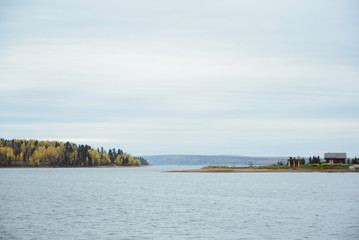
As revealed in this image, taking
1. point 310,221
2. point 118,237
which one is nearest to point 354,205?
point 310,221

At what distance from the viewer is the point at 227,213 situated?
2357 inches

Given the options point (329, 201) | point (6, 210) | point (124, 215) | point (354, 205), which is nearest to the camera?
point (124, 215)

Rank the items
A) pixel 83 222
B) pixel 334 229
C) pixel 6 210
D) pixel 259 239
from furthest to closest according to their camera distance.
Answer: pixel 6 210
pixel 83 222
pixel 334 229
pixel 259 239

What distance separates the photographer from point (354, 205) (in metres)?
67.8

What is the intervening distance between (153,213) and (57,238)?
2098cm

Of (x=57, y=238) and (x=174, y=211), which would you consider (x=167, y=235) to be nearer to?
(x=57, y=238)

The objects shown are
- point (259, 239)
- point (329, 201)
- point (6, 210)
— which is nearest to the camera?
point (259, 239)

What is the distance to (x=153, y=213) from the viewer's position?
59938mm

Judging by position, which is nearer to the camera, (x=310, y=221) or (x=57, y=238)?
→ (x=57, y=238)

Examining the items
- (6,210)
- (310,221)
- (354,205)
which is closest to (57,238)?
(6,210)

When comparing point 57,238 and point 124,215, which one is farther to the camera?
point 124,215

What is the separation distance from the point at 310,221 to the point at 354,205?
20956mm

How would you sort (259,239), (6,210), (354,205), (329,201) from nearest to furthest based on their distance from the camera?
(259,239) → (6,210) → (354,205) → (329,201)

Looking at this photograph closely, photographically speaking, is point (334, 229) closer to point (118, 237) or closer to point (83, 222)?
point (118, 237)
